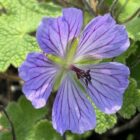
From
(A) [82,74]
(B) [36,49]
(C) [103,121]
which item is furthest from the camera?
(B) [36,49]

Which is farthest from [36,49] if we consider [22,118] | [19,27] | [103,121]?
[103,121]

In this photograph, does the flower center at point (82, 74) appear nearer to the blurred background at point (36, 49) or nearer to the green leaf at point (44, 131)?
the blurred background at point (36, 49)

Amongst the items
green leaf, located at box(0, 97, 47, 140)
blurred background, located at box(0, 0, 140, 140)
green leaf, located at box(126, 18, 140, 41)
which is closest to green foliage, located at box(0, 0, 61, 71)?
blurred background, located at box(0, 0, 140, 140)

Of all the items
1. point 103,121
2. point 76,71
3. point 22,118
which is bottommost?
point 22,118

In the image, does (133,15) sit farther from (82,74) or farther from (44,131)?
(44,131)

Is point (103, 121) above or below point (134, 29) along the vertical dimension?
below
